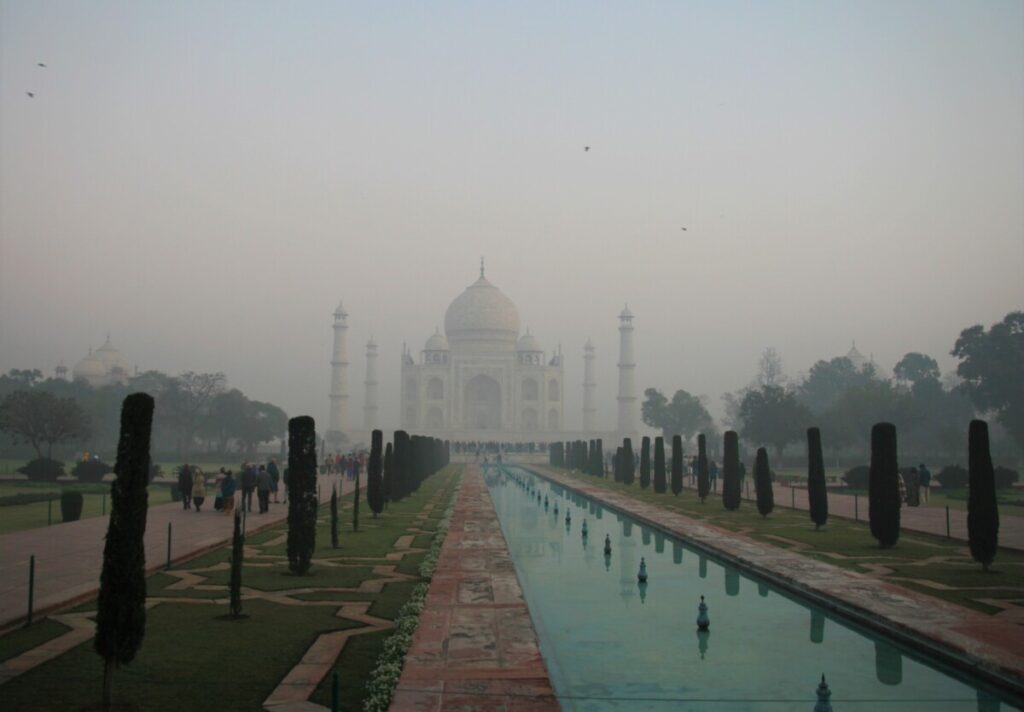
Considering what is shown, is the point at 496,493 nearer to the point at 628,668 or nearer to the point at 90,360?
the point at 628,668

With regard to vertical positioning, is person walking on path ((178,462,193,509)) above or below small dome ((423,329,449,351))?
below

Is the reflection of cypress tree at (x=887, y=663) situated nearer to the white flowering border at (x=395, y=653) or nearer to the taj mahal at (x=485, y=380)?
the white flowering border at (x=395, y=653)

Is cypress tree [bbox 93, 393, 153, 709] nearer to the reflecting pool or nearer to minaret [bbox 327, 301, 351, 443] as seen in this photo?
the reflecting pool

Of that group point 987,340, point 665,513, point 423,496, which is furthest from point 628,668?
point 987,340

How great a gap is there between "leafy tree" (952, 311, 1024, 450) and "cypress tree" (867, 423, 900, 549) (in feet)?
101

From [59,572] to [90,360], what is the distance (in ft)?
268

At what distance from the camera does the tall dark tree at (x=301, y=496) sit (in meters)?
9.56

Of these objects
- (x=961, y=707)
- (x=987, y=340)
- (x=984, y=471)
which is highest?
(x=987, y=340)

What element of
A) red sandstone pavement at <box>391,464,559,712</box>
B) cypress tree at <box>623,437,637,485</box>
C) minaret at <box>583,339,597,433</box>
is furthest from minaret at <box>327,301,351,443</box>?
red sandstone pavement at <box>391,464,559,712</box>

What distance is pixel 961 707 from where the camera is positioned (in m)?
5.56

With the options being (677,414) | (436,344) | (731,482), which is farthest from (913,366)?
(731,482)

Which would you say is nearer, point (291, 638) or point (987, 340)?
point (291, 638)

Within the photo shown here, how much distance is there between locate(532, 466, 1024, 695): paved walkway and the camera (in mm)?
6207

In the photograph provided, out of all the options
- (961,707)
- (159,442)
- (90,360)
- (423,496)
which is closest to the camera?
(961,707)
